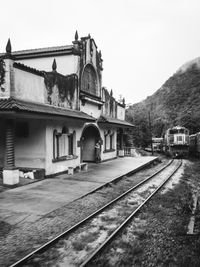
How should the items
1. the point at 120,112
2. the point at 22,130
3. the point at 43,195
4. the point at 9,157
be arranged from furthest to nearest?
the point at 120,112 < the point at 22,130 < the point at 9,157 < the point at 43,195

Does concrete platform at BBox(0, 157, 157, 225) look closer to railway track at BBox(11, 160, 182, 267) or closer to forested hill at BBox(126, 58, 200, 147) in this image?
railway track at BBox(11, 160, 182, 267)

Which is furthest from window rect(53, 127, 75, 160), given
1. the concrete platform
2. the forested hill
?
the forested hill

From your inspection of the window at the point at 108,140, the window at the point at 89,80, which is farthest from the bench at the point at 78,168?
the window at the point at 108,140

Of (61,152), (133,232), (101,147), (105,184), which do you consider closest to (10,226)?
(133,232)

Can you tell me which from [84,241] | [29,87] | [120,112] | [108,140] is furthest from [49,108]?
[120,112]

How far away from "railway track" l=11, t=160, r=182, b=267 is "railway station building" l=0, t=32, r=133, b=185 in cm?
496

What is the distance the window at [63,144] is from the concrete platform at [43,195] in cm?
138

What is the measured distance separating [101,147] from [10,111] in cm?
1222

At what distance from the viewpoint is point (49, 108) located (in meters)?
13.7

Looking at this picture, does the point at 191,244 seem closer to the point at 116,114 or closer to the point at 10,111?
the point at 10,111

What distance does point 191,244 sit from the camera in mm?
6164

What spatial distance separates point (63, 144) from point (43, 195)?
5.73 m

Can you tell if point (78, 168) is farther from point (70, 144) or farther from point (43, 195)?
point (43, 195)

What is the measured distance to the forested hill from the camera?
51312 millimetres
